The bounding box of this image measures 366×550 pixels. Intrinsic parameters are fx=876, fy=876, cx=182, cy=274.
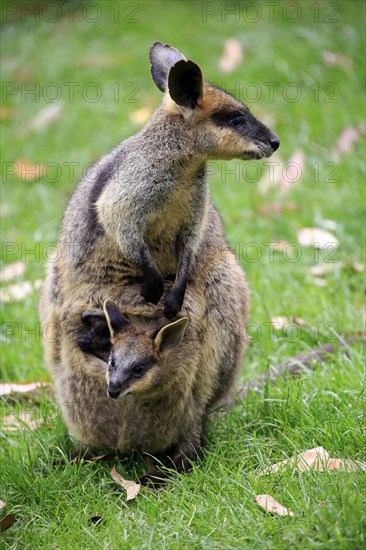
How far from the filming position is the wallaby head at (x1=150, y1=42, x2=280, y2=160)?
161 inches

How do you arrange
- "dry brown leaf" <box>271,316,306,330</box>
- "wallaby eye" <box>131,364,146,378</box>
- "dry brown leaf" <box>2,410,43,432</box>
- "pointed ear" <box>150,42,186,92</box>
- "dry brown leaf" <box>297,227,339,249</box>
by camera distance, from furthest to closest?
"dry brown leaf" <box>297,227,339,249</box>, "dry brown leaf" <box>271,316,306,330</box>, "dry brown leaf" <box>2,410,43,432</box>, "pointed ear" <box>150,42,186,92</box>, "wallaby eye" <box>131,364,146,378</box>

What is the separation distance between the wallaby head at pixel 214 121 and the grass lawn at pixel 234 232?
1.30 m

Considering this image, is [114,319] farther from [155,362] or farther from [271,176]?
[271,176]

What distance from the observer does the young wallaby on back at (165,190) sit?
13.2 feet

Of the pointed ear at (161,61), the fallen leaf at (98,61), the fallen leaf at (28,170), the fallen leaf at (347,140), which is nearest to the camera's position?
the pointed ear at (161,61)

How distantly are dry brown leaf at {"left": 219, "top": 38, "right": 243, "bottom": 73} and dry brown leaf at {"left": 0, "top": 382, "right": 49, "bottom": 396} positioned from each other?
17.5 feet

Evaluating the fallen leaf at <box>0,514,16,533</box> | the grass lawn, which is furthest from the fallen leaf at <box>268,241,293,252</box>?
the fallen leaf at <box>0,514,16,533</box>

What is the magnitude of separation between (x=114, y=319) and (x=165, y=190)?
638 mm

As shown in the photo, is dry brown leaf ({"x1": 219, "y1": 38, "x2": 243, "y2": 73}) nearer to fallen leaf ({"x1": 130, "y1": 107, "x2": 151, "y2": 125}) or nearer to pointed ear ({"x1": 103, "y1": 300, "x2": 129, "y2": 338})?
fallen leaf ({"x1": 130, "y1": 107, "x2": 151, "y2": 125})

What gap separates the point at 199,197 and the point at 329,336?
5.38 feet

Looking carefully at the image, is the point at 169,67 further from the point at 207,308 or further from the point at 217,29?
the point at 217,29

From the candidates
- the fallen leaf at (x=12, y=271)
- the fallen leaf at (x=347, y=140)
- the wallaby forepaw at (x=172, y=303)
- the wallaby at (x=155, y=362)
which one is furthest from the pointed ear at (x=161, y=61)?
the fallen leaf at (x=347, y=140)

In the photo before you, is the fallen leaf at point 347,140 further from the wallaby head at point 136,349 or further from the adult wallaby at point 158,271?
the wallaby head at point 136,349

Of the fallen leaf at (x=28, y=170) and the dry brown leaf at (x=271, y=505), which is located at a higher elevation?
the fallen leaf at (x=28, y=170)
